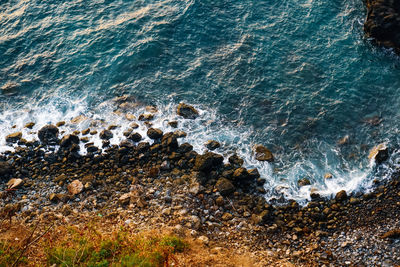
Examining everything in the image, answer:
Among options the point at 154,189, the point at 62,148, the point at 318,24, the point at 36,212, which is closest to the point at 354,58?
the point at 318,24

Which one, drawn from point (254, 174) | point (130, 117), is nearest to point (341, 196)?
point (254, 174)

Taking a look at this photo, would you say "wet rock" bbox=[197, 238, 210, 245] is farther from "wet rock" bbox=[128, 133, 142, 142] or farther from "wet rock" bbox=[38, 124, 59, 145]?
"wet rock" bbox=[38, 124, 59, 145]

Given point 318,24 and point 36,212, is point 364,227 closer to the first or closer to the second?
point 36,212

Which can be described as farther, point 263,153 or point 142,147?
point 142,147

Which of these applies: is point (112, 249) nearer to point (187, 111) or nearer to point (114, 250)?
point (114, 250)

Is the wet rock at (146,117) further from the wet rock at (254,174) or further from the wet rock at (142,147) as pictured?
the wet rock at (254,174)
